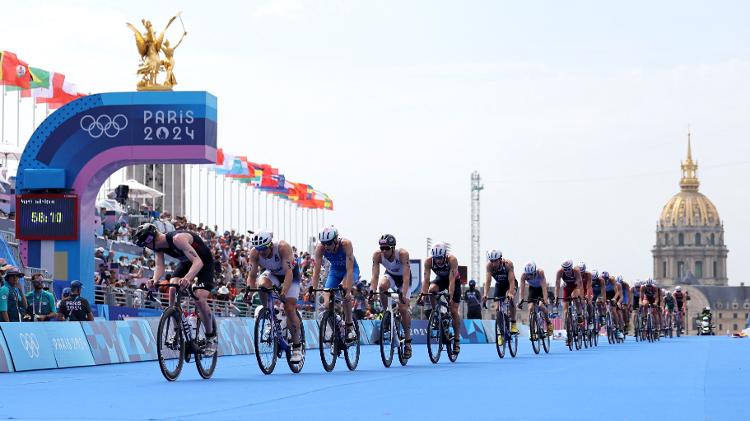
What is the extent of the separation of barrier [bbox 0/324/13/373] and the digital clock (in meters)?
12.6

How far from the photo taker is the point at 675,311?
169 ft

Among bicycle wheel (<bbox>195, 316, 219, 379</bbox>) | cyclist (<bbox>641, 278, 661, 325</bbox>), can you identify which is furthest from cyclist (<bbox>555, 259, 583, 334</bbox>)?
bicycle wheel (<bbox>195, 316, 219, 379</bbox>)

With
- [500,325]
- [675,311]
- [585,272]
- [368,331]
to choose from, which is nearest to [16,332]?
[500,325]

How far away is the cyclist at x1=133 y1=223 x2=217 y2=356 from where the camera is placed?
15.8 meters

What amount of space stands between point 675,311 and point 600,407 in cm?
4076

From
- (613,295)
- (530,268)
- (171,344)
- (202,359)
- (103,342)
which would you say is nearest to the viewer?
(171,344)

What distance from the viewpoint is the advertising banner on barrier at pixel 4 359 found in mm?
19078

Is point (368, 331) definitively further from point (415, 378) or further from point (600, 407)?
point (600, 407)

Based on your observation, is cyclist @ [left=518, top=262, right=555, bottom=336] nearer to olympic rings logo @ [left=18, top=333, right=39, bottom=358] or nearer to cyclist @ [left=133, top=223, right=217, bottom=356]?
olympic rings logo @ [left=18, top=333, right=39, bottom=358]

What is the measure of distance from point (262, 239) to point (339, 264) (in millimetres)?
2269

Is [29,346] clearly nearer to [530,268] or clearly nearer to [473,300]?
[530,268]

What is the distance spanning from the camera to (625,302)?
42219 mm

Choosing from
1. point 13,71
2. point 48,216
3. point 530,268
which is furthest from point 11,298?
point 13,71

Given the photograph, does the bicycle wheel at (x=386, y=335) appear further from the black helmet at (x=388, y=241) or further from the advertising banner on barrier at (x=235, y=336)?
the advertising banner on barrier at (x=235, y=336)
